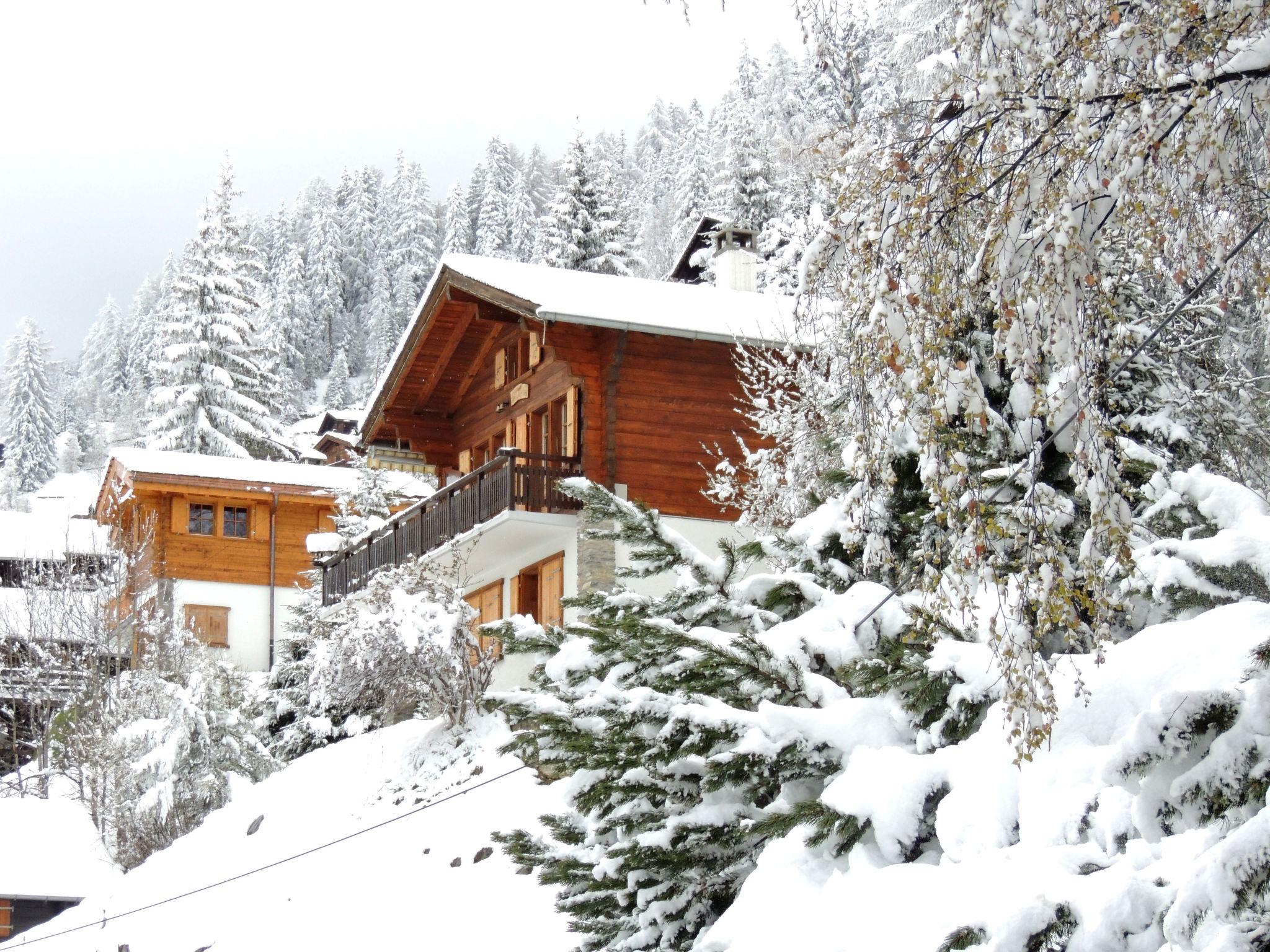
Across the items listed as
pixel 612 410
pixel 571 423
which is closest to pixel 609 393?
pixel 612 410

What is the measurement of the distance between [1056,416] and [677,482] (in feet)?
60.4

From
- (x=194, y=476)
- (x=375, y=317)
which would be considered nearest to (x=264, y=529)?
(x=194, y=476)

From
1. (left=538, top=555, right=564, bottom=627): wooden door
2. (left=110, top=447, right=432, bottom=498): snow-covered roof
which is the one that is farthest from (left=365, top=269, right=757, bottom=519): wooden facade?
(left=110, top=447, right=432, bottom=498): snow-covered roof

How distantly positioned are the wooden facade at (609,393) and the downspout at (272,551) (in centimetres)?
1731

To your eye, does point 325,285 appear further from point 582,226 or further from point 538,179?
point 582,226

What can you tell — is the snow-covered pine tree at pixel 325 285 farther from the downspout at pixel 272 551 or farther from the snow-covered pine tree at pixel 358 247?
the downspout at pixel 272 551

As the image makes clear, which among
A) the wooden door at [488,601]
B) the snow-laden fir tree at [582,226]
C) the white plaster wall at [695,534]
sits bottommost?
the wooden door at [488,601]

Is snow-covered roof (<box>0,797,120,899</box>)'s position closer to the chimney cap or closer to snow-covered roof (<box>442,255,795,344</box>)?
snow-covered roof (<box>442,255,795,344</box>)

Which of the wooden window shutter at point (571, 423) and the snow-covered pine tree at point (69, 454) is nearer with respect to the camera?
the wooden window shutter at point (571, 423)

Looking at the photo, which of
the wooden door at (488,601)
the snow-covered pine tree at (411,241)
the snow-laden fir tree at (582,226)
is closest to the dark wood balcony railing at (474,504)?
the wooden door at (488,601)

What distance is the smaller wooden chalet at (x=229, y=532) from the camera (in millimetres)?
41281

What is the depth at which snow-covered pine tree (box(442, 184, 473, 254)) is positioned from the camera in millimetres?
113875

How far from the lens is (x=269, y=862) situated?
2005 cm

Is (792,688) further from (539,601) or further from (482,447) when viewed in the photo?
(482,447)
